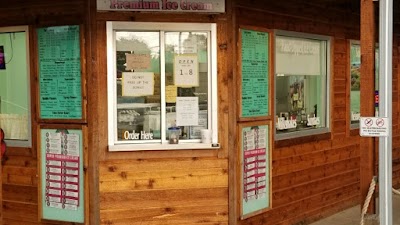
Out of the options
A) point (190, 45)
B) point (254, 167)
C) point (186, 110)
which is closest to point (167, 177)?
point (186, 110)

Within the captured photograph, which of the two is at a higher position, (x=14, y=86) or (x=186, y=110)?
(x=14, y=86)

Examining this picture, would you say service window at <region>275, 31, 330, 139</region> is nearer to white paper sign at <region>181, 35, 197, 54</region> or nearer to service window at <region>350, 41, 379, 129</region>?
service window at <region>350, 41, 379, 129</region>

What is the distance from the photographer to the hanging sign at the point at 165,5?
5.68 meters

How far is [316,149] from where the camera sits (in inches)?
292

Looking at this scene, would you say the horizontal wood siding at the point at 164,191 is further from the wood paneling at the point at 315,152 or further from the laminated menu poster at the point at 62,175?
the wood paneling at the point at 315,152

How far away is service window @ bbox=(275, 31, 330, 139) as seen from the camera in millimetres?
6961

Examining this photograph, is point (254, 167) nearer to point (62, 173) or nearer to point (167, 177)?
point (167, 177)

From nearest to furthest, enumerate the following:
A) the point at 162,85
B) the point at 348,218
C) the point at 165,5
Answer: the point at 165,5 → the point at 162,85 → the point at 348,218

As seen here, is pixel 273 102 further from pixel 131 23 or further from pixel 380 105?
pixel 380 105

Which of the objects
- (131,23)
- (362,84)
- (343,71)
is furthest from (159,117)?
(343,71)

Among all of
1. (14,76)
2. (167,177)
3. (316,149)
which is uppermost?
(14,76)

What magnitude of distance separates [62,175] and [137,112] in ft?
3.54

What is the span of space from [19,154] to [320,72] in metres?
4.18

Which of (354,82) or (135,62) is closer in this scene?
(135,62)
